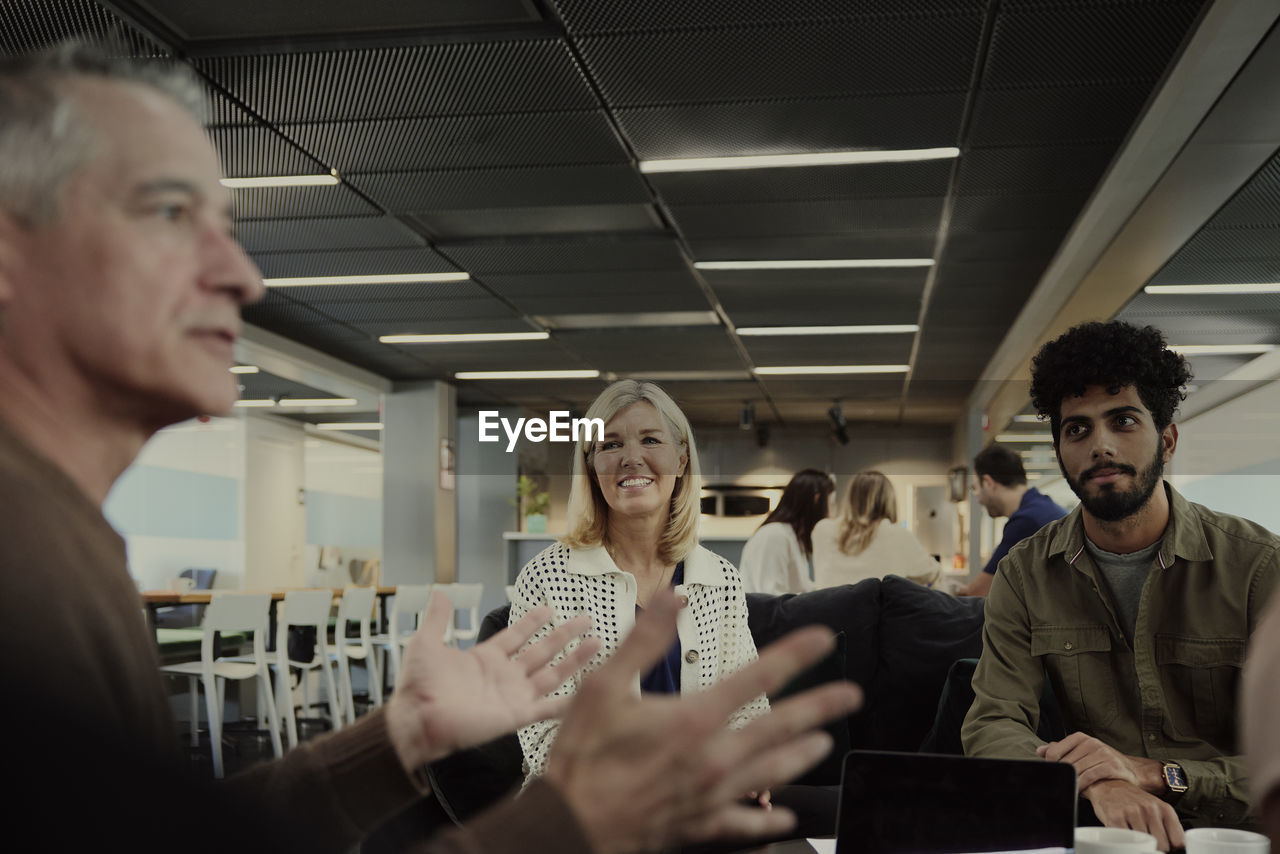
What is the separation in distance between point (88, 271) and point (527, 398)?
11210 mm

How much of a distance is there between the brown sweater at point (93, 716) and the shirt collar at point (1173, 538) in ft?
5.16

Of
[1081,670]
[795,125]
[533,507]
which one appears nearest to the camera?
[1081,670]

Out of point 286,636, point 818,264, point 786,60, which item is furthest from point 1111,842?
point 286,636

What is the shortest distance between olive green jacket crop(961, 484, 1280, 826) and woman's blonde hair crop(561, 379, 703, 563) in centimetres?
77

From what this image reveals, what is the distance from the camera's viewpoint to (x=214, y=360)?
25.4 inches

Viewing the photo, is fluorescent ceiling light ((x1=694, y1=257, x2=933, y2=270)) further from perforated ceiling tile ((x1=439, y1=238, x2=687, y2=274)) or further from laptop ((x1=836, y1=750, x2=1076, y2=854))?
laptop ((x1=836, y1=750, x2=1076, y2=854))

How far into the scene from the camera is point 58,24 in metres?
3.48

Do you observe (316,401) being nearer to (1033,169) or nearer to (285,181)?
(285,181)

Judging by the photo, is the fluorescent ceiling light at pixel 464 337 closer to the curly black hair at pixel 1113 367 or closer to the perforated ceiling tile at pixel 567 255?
the perforated ceiling tile at pixel 567 255

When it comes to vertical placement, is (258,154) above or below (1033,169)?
above

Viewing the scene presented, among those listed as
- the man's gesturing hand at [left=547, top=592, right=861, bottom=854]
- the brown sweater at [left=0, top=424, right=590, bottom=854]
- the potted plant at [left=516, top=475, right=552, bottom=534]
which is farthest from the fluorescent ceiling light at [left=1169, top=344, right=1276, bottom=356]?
the brown sweater at [left=0, top=424, right=590, bottom=854]

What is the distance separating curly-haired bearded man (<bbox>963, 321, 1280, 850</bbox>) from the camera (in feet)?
5.61

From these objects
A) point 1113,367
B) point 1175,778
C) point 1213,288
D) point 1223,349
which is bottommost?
point 1175,778

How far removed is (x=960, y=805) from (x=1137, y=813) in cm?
45
